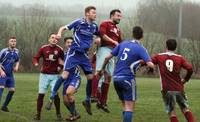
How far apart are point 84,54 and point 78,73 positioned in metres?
0.60

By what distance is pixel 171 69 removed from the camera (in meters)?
10.6

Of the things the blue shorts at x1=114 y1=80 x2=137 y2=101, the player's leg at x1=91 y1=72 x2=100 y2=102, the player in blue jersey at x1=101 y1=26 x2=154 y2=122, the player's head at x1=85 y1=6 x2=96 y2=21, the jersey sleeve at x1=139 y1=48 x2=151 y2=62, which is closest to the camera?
the jersey sleeve at x1=139 y1=48 x2=151 y2=62

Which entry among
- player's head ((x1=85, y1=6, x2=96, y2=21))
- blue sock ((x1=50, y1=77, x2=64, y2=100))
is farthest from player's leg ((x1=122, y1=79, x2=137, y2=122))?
player's head ((x1=85, y1=6, x2=96, y2=21))

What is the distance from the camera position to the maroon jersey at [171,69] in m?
10.6

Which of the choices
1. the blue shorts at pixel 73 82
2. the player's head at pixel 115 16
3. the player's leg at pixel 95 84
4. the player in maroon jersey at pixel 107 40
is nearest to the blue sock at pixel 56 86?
the blue shorts at pixel 73 82

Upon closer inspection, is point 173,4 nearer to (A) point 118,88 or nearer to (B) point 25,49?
(B) point 25,49

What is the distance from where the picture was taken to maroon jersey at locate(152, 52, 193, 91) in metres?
10.6

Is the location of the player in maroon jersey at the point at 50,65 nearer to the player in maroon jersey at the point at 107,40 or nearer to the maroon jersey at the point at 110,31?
the player in maroon jersey at the point at 107,40

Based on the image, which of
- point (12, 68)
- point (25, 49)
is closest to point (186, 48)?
point (25, 49)

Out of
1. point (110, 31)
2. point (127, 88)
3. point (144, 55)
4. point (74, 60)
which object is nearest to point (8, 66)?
point (74, 60)

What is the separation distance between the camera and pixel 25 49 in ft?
219

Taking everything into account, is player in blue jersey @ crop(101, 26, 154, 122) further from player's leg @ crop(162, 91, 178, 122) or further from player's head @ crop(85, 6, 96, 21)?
player's head @ crop(85, 6, 96, 21)

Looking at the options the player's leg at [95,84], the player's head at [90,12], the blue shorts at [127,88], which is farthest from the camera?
the player's leg at [95,84]

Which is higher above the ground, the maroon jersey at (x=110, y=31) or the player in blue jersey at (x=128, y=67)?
the maroon jersey at (x=110, y=31)
